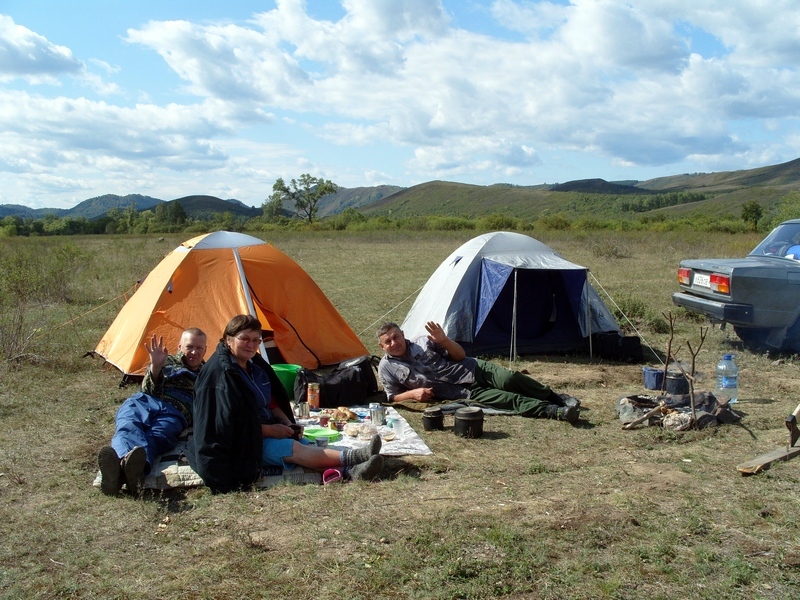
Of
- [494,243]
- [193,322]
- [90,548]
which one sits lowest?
[90,548]

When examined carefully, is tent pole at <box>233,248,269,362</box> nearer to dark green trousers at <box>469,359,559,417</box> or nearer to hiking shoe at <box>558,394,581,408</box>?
dark green trousers at <box>469,359,559,417</box>

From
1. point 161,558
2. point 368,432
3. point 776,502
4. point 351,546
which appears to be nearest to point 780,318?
point 776,502

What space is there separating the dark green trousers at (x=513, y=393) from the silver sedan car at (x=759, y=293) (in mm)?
2781

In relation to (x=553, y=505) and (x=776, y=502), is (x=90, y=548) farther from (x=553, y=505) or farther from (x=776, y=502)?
(x=776, y=502)

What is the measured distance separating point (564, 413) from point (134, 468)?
131 inches

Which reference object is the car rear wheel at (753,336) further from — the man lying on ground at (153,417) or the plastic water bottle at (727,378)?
the man lying on ground at (153,417)

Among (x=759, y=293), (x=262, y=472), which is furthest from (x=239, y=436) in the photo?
(x=759, y=293)

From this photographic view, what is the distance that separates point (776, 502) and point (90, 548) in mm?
3653

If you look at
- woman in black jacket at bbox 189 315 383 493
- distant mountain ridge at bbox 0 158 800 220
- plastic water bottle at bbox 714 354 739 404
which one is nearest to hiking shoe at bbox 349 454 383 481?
woman in black jacket at bbox 189 315 383 493

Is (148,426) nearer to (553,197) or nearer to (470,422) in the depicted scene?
(470,422)

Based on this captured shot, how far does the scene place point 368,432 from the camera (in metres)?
5.30

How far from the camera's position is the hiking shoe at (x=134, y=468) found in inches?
160

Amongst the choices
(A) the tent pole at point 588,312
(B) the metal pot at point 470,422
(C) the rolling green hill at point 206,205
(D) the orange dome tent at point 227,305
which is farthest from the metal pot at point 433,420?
(C) the rolling green hill at point 206,205

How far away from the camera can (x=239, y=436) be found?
419 centimetres
